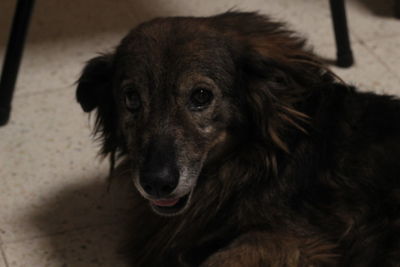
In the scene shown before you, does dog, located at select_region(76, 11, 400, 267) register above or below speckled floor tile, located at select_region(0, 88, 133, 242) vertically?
above

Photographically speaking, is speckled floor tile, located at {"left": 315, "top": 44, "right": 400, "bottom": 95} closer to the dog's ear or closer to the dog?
the dog

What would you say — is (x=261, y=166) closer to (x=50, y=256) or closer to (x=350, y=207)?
(x=350, y=207)

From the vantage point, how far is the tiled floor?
102 inches

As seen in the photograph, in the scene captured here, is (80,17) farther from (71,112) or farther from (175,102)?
(175,102)

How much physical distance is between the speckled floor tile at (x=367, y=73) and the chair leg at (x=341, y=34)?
0.04 metres

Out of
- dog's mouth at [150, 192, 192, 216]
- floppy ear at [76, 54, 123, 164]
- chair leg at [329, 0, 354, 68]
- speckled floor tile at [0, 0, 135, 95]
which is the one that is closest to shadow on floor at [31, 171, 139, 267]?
floppy ear at [76, 54, 123, 164]

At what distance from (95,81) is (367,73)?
1.35 metres

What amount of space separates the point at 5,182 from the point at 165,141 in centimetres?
93

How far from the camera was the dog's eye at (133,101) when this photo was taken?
2.17 metres

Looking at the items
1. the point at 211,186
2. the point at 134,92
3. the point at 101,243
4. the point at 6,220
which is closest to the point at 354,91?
the point at 211,186

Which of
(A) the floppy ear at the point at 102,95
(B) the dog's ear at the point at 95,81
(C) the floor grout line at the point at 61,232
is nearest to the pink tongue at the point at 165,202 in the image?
(A) the floppy ear at the point at 102,95

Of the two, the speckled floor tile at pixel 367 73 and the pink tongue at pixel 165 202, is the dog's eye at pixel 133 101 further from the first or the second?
the speckled floor tile at pixel 367 73

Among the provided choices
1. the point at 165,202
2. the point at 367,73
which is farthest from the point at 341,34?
the point at 165,202

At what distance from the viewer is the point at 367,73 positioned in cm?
327
